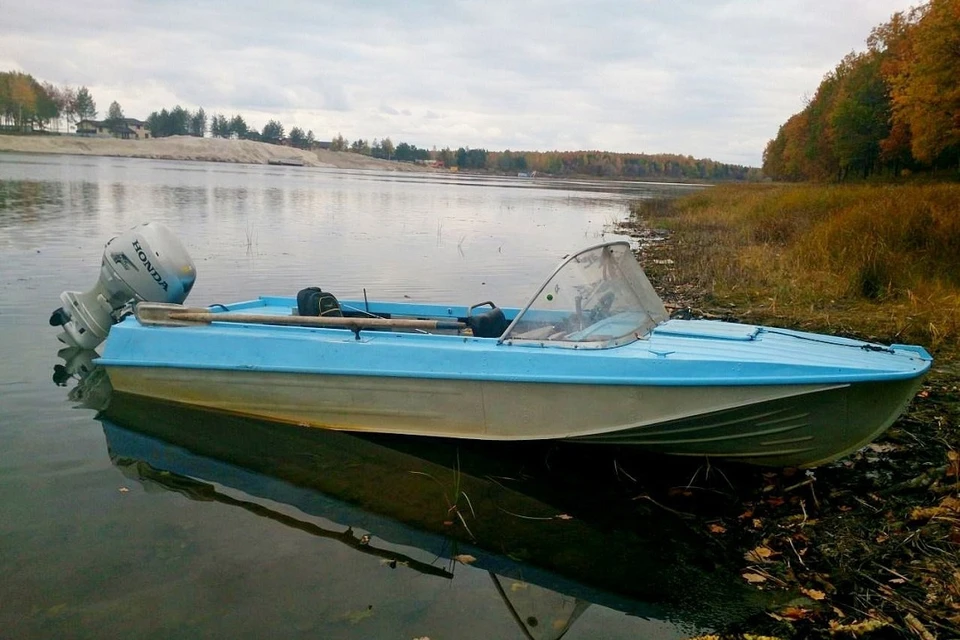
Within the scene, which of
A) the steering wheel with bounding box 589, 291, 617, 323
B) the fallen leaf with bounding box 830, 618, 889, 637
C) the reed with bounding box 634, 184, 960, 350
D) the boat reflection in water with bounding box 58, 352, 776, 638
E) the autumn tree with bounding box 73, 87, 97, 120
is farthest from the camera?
the autumn tree with bounding box 73, 87, 97, 120

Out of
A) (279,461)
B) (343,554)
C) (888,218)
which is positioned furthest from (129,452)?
(888,218)

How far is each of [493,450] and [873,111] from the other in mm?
49502

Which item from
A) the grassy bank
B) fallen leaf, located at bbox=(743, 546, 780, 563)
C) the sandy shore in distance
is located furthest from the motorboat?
the sandy shore in distance

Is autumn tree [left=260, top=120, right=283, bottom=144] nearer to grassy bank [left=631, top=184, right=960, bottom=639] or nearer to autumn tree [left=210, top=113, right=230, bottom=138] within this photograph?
autumn tree [left=210, top=113, right=230, bottom=138]

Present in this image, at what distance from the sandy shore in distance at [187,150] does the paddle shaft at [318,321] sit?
99670 mm

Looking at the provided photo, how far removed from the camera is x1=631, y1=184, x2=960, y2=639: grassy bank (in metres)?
3.97

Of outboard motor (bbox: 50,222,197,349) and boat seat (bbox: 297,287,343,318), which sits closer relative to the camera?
boat seat (bbox: 297,287,343,318)

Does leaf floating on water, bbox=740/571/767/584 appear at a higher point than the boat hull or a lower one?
lower

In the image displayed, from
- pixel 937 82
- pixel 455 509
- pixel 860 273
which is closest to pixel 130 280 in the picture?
pixel 455 509

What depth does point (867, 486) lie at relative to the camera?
5371mm

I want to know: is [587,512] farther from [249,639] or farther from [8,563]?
[8,563]

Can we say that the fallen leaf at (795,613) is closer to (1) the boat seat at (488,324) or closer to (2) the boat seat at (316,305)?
(1) the boat seat at (488,324)

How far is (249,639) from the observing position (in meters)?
3.83

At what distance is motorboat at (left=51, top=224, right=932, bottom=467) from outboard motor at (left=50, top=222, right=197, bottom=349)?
61 centimetres
